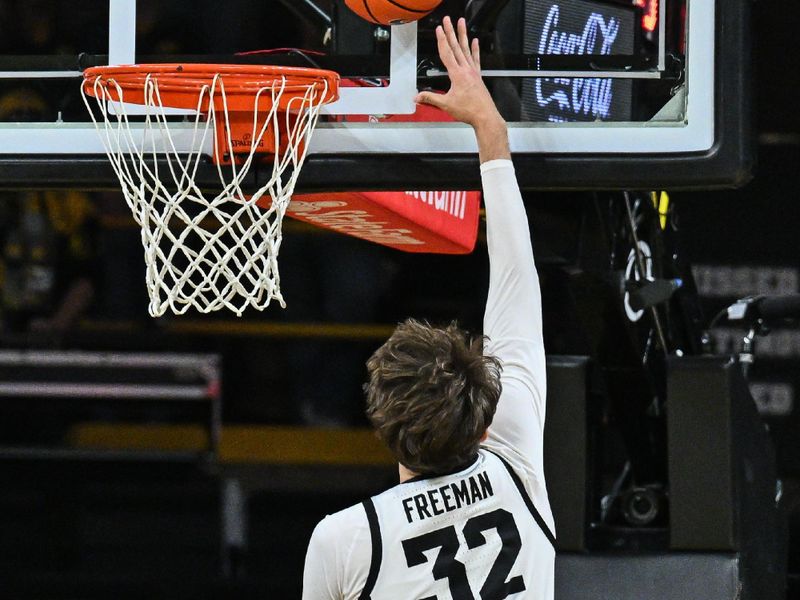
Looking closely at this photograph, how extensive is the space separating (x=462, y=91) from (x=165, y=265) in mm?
703

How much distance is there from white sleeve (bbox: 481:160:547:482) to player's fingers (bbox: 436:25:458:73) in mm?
352

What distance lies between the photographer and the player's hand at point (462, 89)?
8.14 ft

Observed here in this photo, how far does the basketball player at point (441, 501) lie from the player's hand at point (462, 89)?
49 cm

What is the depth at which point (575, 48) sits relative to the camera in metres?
3.67

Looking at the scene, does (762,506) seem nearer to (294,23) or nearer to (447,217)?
(447,217)

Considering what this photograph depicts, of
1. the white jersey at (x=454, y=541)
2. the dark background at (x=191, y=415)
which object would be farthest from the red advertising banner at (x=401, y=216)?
the dark background at (x=191, y=415)

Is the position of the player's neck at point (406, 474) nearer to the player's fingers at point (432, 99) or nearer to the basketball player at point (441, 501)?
the basketball player at point (441, 501)

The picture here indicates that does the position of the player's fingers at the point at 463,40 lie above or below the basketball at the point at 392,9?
below

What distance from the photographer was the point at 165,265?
8.42ft

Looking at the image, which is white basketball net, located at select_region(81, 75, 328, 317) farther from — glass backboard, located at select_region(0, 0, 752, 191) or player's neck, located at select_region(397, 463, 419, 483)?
player's neck, located at select_region(397, 463, 419, 483)

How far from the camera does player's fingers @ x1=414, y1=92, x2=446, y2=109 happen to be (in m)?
2.53

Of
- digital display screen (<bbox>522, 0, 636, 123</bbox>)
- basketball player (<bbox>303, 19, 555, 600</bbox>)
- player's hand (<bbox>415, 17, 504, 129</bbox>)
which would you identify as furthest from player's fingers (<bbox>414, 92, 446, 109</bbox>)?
digital display screen (<bbox>522, 0, 636, 123</bbox>)

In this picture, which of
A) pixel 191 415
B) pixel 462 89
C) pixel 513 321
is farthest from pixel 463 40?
pixel 191 415

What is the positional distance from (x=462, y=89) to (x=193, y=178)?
63 centimetres
